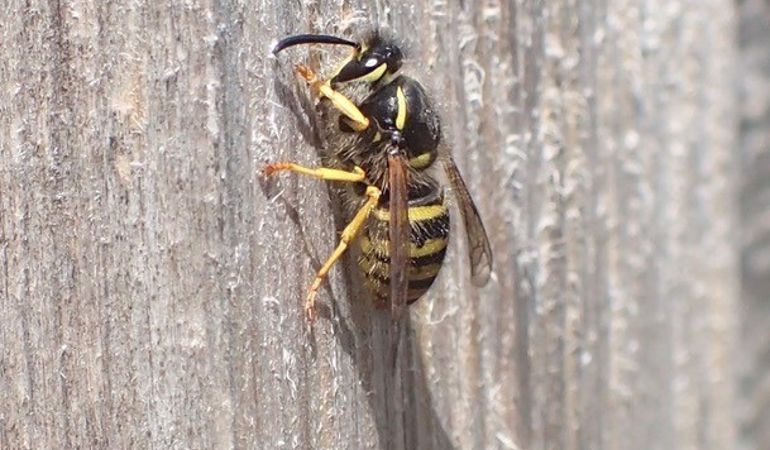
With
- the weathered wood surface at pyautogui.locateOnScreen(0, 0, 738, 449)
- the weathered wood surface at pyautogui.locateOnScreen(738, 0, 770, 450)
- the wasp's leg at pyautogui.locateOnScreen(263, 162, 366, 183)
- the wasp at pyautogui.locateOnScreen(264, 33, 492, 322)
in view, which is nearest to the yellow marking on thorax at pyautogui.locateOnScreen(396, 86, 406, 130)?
the wasp at pyautogui.locateOnScreen(264, 33, 492, 322)

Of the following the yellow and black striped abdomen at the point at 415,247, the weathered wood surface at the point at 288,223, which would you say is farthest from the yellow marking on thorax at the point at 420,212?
the weathered wood surface at the point at 288,223

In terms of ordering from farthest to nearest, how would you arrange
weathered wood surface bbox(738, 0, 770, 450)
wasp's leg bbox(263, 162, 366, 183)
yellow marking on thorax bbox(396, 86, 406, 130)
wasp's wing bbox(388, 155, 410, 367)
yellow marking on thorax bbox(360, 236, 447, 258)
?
1. yellow marking on thorax bbox(396, 86, 406, 130)
2. yellow marking on thorax bbox(360, 236, 447, 258)
3. wasp's wing bbox(388, 155, 410, 367)
4. wasp's leg bbox(263, 162, 366, 183)
5. weathered wood surface bbox(738, 0, 770, 450)

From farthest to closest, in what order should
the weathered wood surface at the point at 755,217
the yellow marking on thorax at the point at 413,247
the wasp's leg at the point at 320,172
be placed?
1. the yellow marking on thorax at the point at 413,247
2. the wasp's leg at the point at 320,172
3. the weathered wood surface at the point at 755,217

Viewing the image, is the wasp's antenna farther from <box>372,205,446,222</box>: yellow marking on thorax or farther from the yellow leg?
<box>372,205,446,222</box>: yellow marking on thorax

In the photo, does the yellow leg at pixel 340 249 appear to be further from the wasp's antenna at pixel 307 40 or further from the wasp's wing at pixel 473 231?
the wasp's antenna at pixel 307 40

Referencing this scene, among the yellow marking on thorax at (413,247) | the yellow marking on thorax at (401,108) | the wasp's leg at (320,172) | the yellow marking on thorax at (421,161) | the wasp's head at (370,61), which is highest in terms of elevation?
the wasp's head at (370,61)

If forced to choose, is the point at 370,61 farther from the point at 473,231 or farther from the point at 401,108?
the point at 473,231
